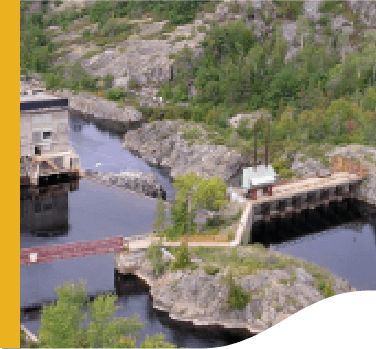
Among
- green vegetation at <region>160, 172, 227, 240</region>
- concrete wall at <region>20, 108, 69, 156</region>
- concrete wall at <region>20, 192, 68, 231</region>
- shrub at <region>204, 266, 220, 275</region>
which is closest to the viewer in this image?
shrub at <region>204, 266, 220, 275</region>

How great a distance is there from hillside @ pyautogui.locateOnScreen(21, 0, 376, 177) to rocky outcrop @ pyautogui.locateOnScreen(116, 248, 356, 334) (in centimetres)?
712

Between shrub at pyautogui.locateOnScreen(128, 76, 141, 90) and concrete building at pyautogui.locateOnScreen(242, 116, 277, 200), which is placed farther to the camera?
shrub at pyautogui.locateOnScreen(128, 76, 141, 90)

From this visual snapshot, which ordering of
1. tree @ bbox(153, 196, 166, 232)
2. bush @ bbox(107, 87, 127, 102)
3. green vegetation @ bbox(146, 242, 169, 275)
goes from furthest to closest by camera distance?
bush @ bbox(107, 87, 127, 102), tree @ bbox(153, 196, 166, 232), green vegetation @ bbox(146, 242, 169, 275)

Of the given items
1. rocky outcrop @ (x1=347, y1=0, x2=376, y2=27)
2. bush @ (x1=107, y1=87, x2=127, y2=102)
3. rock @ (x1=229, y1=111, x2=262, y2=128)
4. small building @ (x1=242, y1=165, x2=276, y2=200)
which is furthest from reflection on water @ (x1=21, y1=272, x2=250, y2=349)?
rocky outcrop @ (x1=347, y1=0, x2=376, y2=27)

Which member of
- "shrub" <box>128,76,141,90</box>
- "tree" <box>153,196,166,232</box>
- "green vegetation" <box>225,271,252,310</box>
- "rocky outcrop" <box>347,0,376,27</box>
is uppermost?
"rocky outcrop" <box>347,0,376,27</box>

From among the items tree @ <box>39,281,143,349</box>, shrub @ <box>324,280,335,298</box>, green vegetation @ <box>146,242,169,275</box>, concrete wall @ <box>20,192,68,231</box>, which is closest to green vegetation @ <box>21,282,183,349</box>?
tree @ <box>39,281,143,349</box>

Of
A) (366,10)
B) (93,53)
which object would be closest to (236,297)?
(366,10)

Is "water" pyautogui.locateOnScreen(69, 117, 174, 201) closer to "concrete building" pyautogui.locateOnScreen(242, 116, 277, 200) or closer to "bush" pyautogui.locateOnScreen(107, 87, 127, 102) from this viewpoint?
"bush" pyautogui.locateOnScreen(107, 87, 127, 102)

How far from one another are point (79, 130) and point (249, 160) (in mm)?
7073

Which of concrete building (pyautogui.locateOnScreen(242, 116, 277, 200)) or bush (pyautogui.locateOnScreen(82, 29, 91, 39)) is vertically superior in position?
bush (pyautogui.locateOnScreen(82, 29, 91, 39))

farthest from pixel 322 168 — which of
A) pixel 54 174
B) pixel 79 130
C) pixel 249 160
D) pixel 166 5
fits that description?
pixel 166 5

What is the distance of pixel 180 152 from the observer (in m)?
20.4

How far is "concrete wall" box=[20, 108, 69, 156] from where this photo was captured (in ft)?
58.1

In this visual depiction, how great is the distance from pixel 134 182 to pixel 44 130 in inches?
112
